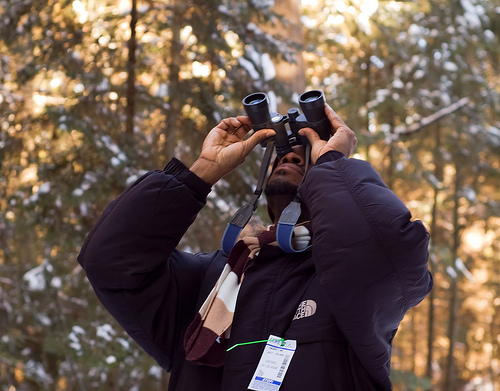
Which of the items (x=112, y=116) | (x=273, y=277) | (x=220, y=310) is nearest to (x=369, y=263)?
(x=273, y=277)

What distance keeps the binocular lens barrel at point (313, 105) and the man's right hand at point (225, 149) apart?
0.18m

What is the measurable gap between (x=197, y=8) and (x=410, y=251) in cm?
425

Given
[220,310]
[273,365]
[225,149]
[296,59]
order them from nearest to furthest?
1. [273,365]
2. [220,310]
3. [225,149]
4. [296,59]

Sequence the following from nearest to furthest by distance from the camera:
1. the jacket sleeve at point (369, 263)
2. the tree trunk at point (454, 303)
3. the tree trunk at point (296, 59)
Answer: the jacket sleeve at point (369, 263) → the tree trunk at point (296, 59) → the tree trunk at point (454, 303)

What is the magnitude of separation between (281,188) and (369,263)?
2.34 feet

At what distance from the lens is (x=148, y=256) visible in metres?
2.49

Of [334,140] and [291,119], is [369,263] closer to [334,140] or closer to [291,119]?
[334,140]

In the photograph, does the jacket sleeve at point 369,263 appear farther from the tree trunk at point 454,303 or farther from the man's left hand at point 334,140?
the tree trunk at point 454,303

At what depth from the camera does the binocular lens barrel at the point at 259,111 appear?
268 cm

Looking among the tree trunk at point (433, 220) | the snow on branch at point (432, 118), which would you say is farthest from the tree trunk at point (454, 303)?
the snow on branch at point (432, 118)

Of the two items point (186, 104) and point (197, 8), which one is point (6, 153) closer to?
point (186, 104)

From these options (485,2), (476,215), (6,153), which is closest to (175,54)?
(6,153)

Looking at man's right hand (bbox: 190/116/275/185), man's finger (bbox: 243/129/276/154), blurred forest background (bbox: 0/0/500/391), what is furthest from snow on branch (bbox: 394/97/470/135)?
man's finger (bbox: 243/129/276/154)

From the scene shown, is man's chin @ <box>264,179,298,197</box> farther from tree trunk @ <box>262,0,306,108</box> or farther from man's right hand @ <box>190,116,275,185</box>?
tree trunk @ <box>262,0,306,108</box>
